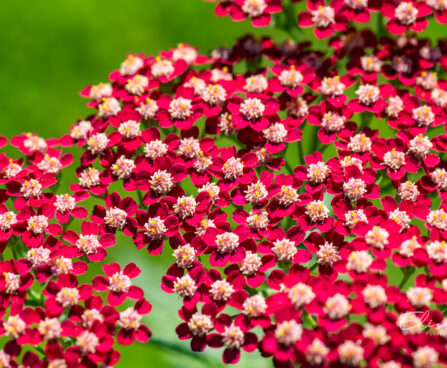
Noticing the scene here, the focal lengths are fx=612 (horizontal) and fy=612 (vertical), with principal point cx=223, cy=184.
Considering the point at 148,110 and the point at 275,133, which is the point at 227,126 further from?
the point at 148,110

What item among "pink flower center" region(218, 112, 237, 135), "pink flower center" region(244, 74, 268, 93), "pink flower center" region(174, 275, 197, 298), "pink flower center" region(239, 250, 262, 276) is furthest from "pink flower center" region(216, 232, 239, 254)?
"pink flower center" region(244, 74, 268, 93)

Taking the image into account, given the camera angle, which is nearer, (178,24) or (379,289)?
(379,289)

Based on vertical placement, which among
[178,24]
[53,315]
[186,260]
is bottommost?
[53,315]

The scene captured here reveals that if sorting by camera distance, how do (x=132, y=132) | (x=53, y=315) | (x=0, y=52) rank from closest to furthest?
(x=53, y=315), (x=132, y=132), (x=0, y=52)

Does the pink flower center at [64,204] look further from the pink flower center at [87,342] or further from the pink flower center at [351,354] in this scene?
the pink flower center at [351,354]

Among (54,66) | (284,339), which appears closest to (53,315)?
(284,339)

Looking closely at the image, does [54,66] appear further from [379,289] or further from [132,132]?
[379,289]

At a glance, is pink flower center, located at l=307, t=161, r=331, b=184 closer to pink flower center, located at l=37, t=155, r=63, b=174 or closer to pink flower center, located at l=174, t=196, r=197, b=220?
pink flower center, located at l=174, t=196, r=197, b=220
